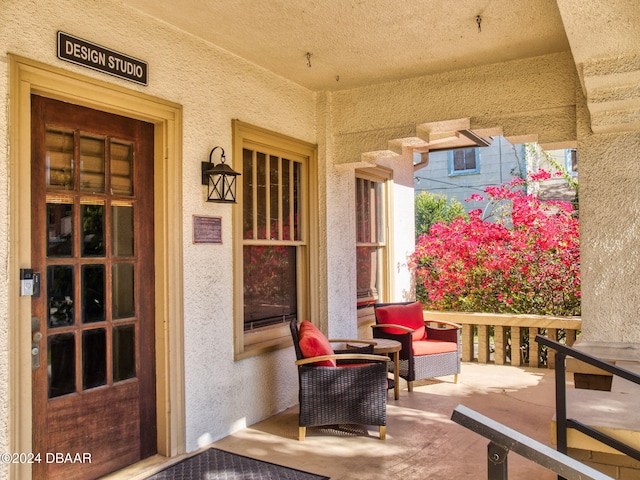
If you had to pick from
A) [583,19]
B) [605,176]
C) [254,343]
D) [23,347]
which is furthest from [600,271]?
[23,347]

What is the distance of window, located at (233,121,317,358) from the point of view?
14.7ft

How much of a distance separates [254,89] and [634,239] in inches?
126

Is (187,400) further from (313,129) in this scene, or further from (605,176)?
(605,176)

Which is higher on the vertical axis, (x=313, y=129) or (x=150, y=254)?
(x=313, y=129)

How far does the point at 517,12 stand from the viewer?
367 cm

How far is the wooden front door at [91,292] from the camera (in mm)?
3082

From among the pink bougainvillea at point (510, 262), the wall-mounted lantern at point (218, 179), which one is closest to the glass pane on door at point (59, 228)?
the wall-mounted lantern at point (218, 179)

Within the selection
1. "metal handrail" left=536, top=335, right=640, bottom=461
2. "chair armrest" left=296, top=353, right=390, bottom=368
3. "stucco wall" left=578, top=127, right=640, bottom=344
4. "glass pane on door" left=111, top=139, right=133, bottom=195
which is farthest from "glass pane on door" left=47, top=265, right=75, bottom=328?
"stucco wall" left=578, top=127, right=640, bottom=344

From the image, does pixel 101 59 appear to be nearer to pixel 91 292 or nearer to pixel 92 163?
pixel 92 163

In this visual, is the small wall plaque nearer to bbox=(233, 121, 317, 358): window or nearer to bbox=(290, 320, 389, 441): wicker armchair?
bbox=(233, 121, 317, 358): window

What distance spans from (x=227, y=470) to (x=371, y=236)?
3585 mm

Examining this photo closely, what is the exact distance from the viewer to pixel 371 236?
6543mm

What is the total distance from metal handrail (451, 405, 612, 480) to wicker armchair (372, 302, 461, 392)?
160 inches

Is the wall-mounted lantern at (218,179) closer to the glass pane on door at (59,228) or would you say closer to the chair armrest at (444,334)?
the glass pane on door at (59,228)
